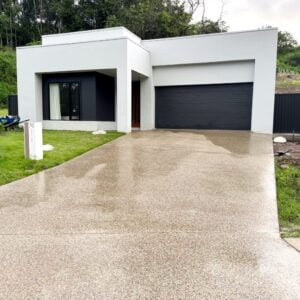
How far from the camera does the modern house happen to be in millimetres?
13234

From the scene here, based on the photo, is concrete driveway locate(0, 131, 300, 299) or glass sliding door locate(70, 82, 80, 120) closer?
concrete driveway locate(0, 131, 300, 299)

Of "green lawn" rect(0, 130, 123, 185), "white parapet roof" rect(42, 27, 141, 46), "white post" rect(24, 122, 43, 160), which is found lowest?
"green lawn" rect(0, 130, 123, 185)

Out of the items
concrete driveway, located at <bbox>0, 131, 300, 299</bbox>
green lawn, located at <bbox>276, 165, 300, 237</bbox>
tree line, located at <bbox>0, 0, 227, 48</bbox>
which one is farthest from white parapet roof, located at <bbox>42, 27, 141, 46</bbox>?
tree line, located at <bbox>0, 0, 227, 48</bbox>

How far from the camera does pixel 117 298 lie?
2.56 metres

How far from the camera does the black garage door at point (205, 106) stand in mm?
14672

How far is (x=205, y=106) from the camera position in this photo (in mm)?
15273

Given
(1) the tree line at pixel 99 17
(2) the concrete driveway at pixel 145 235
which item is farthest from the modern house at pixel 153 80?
(1) the tree line at pixel 99 17

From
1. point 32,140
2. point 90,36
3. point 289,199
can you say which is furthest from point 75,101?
point 289,199

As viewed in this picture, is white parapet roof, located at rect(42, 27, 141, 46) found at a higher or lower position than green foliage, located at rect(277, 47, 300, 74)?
lower

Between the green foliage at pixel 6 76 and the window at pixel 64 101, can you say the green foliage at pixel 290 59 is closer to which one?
the window at pixel 64 101

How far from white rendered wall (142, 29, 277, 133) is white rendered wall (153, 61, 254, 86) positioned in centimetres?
30

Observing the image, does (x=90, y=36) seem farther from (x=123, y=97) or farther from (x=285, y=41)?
(x=285, y=41)

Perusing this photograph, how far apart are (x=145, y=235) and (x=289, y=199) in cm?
290

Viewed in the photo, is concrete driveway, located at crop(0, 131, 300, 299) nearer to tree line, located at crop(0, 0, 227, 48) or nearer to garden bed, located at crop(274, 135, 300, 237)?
garden bed, located at crop(274, 135, 300, 237)
